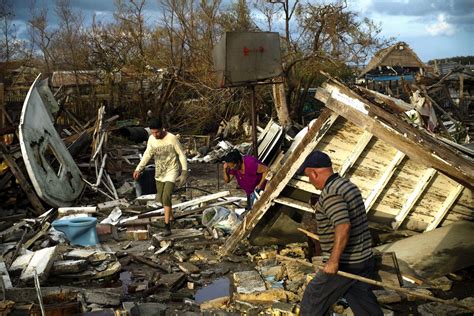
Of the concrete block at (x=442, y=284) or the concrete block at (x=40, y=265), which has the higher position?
Result: the concrete block at (x=442, y=284)

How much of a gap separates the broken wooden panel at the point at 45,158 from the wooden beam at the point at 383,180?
19.6 feet

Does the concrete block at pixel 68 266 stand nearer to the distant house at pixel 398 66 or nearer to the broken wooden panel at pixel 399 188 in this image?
the broken wooden panel at pixel 399 188

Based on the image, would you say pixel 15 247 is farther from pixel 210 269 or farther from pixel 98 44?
pixel 98 44

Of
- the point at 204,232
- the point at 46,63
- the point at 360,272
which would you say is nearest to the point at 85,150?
the point at 204,232

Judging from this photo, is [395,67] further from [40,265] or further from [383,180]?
[40,265]

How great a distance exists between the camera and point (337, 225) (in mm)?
3619

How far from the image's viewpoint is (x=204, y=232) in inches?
328

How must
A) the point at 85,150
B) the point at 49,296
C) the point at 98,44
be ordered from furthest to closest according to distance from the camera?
the point at 98,44, the point at 85,150, the point at 49,296

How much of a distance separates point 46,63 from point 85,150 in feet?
60.1

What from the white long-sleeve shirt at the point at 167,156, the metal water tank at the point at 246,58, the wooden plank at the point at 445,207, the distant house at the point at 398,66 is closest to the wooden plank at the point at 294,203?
the wooden plank at the point at 445,207

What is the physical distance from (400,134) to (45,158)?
7287mm

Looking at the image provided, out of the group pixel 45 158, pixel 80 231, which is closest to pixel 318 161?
pixel 80 231

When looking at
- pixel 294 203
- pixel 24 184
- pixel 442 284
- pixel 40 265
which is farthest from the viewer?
pixel 24 184

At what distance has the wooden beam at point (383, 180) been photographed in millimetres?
6159
